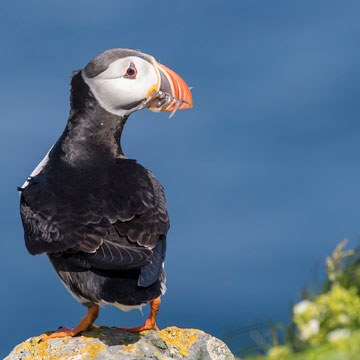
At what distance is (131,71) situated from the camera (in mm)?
7582

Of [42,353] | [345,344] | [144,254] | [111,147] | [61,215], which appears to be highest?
[111,147]

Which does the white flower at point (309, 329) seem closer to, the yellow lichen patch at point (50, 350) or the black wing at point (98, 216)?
the black wing at point (98, 216)

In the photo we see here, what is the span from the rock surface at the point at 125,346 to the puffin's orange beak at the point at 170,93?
2.82 m

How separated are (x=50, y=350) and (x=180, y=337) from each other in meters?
1.33

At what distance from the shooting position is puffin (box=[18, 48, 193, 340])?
19.5 feet

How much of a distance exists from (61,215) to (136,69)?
221cm

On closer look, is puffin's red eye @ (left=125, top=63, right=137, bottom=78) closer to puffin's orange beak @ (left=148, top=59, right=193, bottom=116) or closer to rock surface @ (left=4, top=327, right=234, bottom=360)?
puffin's orange beak @ (left=148, top=59, right=193, bottom=116)

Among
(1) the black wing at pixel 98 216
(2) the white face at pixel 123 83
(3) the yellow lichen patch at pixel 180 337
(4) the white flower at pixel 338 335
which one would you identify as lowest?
(4) the white flower at pixel 338 335

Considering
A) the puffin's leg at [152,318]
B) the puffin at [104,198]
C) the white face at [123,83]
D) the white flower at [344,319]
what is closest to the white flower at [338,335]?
the white flower at [344,319]

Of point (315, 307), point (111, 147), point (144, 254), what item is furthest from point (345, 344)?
point (111, 147)

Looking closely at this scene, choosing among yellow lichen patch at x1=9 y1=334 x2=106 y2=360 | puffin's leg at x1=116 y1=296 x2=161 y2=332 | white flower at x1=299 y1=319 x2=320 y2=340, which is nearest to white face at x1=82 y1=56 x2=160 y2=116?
puffin's leg at x1=116 y1=296 x2=161 y2=332

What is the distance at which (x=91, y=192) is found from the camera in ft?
21.4

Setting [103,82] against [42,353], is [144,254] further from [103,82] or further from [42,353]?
[103,82]

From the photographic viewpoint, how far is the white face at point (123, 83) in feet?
24.7
